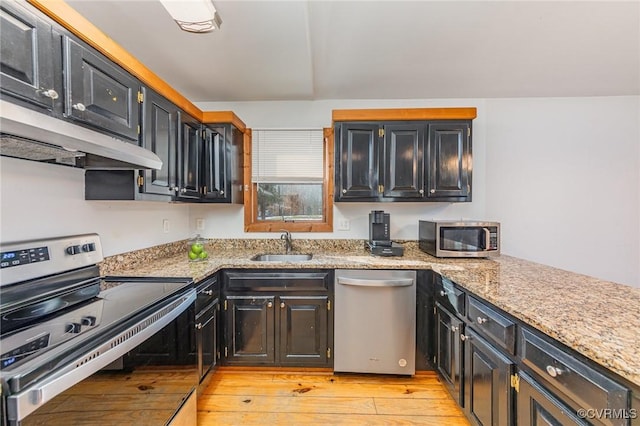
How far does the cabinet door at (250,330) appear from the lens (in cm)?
209

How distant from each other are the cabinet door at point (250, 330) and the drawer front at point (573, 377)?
1584 mm

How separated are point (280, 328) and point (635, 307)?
195cm

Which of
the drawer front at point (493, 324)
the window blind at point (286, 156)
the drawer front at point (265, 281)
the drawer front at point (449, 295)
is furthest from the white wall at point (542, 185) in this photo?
the drawer front at point (493, 324)

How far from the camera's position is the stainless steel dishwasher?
204 centimetres

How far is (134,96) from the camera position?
59.9 inches

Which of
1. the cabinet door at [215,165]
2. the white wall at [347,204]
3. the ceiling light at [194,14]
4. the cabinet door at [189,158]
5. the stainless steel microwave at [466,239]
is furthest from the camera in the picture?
the white wall at [347,204]

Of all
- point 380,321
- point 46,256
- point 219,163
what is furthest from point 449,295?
point 46,256

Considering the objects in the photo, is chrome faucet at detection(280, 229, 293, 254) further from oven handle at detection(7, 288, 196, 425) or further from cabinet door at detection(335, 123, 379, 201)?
oven handle at detection(7, 288, 196, 425)

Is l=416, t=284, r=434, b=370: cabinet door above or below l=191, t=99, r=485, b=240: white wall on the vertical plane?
below

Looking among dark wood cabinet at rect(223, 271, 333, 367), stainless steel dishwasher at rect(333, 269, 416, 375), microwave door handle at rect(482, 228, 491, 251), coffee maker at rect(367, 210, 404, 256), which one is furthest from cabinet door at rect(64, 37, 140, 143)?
microwave door handle at rect(482, 228, 491, 251)

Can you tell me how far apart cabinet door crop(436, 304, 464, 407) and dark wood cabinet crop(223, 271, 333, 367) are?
2.54ft

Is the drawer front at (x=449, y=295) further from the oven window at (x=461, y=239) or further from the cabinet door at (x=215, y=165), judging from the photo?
the cabinet door at (x=215, y=165)

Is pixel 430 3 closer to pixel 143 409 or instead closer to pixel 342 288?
pixel 342 288

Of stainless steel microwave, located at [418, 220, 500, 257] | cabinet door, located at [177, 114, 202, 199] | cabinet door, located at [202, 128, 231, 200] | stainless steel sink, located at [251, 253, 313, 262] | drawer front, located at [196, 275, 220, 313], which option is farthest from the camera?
stainless steel sink, located at [251, 253, 313, 262]
